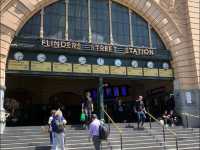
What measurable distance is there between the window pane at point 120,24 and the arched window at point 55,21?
3.29 metres

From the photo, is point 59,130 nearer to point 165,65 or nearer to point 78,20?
point 78,20

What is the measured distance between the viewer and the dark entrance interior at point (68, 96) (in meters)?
22.8

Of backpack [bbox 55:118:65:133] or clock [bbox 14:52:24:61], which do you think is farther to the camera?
clock [bbox 14:52:24:61]

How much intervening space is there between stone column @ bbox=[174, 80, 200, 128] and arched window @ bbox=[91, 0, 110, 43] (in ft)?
19.4

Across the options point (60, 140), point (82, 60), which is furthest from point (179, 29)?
point (60, 140)

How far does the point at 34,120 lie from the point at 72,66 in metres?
7.62

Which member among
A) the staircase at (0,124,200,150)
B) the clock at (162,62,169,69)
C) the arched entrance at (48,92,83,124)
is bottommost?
the staircase at (0,124,200,150)

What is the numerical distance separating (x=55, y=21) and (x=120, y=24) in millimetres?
4221

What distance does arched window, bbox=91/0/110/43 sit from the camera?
18812mm

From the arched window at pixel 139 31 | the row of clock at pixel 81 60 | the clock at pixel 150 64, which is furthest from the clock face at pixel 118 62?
the clock at pixel 150 64

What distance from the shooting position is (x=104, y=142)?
14.3m

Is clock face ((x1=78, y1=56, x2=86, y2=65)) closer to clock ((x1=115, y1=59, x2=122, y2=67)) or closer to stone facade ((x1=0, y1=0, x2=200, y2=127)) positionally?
clock ((x1=115, y1=59, x2=122, y2=67))

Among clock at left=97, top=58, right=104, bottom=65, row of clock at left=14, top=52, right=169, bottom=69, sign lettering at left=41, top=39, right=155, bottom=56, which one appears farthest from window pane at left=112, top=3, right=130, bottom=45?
clock at left=97, top=58, right=104, bottom=65

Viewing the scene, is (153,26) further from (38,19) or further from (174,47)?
(38,19)
